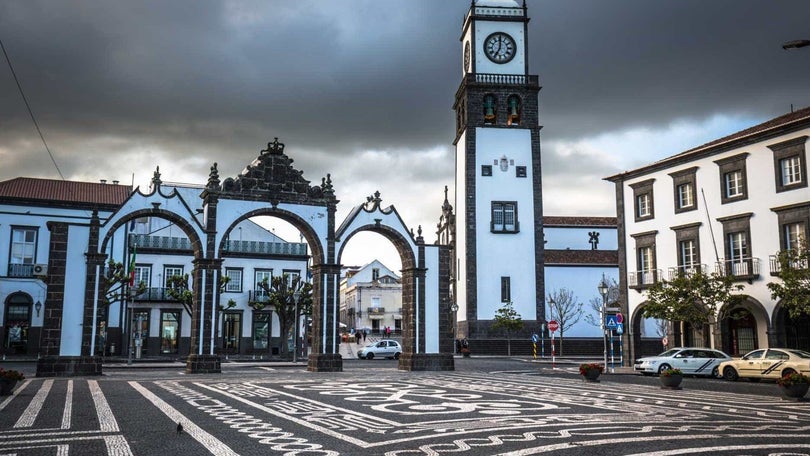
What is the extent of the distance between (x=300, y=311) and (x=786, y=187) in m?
31.9

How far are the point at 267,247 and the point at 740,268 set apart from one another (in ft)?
113

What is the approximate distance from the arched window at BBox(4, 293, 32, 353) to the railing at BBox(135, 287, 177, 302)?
24.2 feet

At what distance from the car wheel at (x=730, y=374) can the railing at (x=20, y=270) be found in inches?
1578

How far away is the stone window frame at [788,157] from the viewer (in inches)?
1222

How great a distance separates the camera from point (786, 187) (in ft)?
104

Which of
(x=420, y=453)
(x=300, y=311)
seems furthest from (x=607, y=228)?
(x=420, y=453)

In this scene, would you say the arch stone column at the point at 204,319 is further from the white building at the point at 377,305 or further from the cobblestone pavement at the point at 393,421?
the white building at the point at 377,305

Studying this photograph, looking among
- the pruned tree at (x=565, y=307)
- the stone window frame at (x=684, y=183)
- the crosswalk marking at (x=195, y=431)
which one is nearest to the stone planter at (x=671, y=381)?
the crosswalk marking at (x=195, y=431)

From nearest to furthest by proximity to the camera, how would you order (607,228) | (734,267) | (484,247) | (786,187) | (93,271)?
(93,271) < (786,187) < (734,267) < (484,247) < (607,228)

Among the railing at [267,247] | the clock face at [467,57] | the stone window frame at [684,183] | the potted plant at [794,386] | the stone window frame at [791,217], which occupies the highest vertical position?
the clock face at [467,57]

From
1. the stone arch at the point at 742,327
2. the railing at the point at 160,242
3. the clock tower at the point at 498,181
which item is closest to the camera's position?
the stone arch at the point at 742,327

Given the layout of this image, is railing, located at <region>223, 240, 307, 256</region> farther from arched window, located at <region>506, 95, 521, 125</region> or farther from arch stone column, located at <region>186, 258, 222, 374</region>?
arch stone column, located at <region>186, 258, 222, 374</region>

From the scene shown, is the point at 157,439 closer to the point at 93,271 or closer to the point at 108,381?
the point at 108,381

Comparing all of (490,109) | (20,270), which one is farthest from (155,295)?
(490,109)
